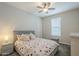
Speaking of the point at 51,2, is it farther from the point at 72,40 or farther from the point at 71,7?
the point at 72,40

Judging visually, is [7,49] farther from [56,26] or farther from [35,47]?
[56,26]

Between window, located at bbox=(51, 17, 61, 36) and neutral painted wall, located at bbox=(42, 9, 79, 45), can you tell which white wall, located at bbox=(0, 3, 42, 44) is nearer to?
neutral painted wall, located at bbox=(42, 9, 79, 45)

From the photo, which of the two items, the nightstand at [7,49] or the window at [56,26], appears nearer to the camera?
the nightstand at [7,49]

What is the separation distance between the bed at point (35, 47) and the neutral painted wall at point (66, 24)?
0.43 ft

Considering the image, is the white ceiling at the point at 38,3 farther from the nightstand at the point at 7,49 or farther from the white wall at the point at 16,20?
the nightstand at the point at 7,49

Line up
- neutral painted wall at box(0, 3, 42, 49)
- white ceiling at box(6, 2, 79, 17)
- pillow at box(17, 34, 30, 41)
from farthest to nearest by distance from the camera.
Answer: pillow at box(17, 34, 30, 41) → neutral painted wall at box(0, 3, 42, 49) → white ceiling at box(6, 2, 79, 17)

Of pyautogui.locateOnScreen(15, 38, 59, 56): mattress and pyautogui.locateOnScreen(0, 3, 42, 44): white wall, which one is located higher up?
pyautogui.locateOnScreen(0, 3, 42, 44): white wall

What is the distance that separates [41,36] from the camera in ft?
6.27

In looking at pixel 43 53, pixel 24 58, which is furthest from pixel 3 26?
pixel 43 53

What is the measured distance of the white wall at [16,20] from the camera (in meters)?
1.73

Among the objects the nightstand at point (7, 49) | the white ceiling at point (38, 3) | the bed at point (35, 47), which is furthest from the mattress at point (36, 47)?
the white ceiling at point (38, 3)

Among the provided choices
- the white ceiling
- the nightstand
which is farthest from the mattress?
the white ceiling

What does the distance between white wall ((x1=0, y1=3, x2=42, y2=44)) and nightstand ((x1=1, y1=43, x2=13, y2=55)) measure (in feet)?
0.80

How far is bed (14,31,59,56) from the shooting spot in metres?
1.69
